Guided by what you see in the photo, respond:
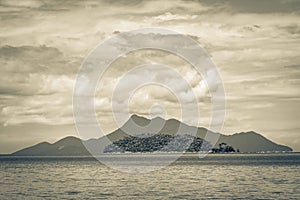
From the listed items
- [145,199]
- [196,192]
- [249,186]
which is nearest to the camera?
[145,199]

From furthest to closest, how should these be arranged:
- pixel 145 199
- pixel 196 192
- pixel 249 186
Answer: pixel 249 186 → pixel 196 192 → pixel 145 199

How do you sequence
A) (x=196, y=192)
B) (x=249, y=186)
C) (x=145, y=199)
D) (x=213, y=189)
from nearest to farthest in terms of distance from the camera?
(x=145, y=199), (x=196, y=192), (x=213, y=189), (x=249, y=186)

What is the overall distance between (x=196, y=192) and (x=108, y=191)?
16627mm

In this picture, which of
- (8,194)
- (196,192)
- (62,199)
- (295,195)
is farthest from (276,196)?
(8,194)

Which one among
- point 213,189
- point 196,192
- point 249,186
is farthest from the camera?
point 249,186

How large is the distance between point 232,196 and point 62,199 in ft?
93.4

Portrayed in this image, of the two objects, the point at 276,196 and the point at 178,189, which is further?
the point at 178,189

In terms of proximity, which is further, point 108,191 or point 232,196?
point 108,191

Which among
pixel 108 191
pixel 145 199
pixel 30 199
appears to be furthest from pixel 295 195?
pixel 30 199

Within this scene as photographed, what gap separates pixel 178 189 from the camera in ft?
330

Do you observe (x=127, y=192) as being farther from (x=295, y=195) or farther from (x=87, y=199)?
(x=295, y=195)

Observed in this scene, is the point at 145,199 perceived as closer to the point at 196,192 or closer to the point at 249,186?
the point at 196,192

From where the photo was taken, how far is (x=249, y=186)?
4262 inches

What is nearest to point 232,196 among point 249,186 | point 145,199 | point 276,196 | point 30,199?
point 276,196
